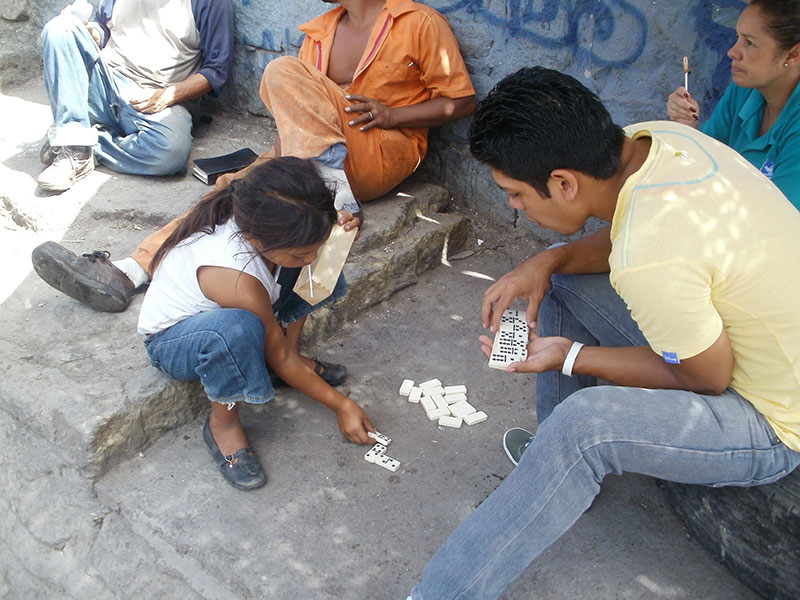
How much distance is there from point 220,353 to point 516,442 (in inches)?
42.5

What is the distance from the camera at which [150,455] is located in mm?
2535

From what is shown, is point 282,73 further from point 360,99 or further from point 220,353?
point 220,353

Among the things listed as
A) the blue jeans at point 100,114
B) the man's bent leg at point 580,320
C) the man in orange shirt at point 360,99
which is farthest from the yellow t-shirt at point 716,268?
the blue jeans at point 100,114

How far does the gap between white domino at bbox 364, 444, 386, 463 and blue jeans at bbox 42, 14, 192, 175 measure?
223 cm

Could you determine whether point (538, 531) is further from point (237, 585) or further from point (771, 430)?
point (237, 585)

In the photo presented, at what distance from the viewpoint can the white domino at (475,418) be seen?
271 centimetres

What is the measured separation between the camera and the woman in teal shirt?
7.41 feet

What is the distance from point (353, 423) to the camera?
257 cm

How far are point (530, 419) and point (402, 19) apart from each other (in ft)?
6.50

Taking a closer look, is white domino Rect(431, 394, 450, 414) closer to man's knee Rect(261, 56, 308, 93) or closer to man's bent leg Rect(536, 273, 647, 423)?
man's bent leg Rect(536, 273, 647, 423)

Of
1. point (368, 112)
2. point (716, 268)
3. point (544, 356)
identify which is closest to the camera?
point (716, 268)

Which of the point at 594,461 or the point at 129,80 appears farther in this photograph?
the point at 129,80

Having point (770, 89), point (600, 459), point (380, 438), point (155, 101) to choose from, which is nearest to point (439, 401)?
point (380, 438)

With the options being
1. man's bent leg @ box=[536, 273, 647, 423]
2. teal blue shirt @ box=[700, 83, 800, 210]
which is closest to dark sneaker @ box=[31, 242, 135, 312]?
man's bent leg @ box=[536, 273, 647, 423]
